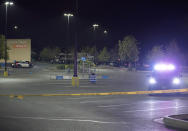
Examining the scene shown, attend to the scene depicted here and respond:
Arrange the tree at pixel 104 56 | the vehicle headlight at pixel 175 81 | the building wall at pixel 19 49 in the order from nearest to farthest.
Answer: the vehicle headlight at pixel 175 81 → the building wall at pixel 19 49 → the tree at pixel 104 56

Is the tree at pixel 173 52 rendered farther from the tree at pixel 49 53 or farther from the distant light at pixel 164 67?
the distant light at pixel 164 67

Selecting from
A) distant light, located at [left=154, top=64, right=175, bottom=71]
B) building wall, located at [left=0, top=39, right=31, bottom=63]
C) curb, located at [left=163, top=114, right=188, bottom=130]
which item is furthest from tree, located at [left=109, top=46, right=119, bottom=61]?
curb, located at [left=163, top=114, right=188, bottom=130]

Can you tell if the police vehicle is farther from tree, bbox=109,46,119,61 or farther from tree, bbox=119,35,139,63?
tree, bbox=109,46,119,61

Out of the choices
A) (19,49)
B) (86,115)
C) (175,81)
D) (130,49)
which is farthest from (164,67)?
(19,49)

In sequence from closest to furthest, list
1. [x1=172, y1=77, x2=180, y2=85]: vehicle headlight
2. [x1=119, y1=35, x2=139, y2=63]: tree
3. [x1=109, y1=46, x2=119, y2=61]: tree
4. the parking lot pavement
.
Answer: the parking lot pavement
[x1=172, y1=77, x2=180, y2=85]: vehicle headlight
[x1=119, y1=35, x2=139, y2=63]: tree
[x1=109, y1=46, x2=119, y2=61]: tree

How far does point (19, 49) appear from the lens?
78750 mm

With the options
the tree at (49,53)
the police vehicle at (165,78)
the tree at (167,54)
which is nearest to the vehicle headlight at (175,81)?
the police vehicle at (165,78)

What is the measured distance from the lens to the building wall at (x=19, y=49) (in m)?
77.8

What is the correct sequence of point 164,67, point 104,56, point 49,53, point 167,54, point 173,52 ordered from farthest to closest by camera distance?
point 49,53 → point 104,56 → point 167,54 → point 173,52 → point 164,67

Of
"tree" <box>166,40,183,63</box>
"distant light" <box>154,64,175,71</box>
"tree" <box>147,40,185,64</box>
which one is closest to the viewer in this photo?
"distant light" <box>154,64,175,71</box>

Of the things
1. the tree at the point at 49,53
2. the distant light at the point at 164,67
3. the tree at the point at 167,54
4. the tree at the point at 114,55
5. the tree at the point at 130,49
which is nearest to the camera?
the distant light at the point at 164,67

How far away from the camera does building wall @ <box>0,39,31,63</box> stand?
7781cm

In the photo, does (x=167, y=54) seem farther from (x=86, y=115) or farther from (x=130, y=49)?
(x=86, y=115)

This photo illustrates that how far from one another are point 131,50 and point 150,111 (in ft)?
187
